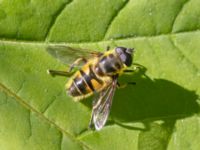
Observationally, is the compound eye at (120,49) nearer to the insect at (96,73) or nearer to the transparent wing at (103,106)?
the insect at (96,73)

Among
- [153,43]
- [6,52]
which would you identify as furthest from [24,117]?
[153,43]

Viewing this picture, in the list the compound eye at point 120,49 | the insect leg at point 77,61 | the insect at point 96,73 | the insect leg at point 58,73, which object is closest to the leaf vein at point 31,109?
the insect at point 96,73

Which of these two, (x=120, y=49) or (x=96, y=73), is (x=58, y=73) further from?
(x=120, y=49)

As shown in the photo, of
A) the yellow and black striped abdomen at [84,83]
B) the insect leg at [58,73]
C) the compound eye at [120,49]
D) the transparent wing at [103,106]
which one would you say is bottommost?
the transparent wing at [103,106]

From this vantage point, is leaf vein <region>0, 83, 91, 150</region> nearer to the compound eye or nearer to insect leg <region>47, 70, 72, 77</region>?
insect leg <region>47, 70, 72, 77</region>

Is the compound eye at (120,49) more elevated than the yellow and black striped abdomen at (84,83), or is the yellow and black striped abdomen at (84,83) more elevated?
the compound eye at (120,49)

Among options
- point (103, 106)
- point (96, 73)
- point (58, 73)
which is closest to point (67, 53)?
point (58, 73)

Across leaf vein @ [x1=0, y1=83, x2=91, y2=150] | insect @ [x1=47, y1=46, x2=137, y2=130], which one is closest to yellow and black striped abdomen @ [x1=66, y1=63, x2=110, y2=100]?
insect @ [x1=47, y1=46, x2=137, y2=130]
